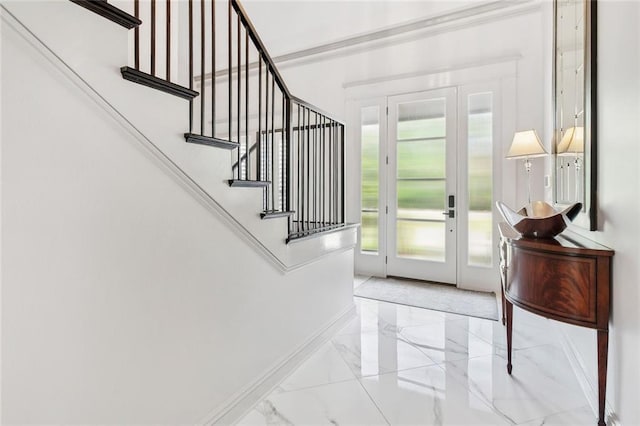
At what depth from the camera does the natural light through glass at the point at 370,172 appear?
14.5 ft

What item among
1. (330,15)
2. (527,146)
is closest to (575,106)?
(527,146)

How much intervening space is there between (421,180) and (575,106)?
214cm

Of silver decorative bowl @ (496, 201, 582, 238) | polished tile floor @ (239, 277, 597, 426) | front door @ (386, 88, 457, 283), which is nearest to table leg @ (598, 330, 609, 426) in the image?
polished tile floor @ (239, 277, 597, 426)

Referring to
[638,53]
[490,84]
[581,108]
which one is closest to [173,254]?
[638,53]

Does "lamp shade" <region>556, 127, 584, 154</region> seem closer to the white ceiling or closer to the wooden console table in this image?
the wooden console table

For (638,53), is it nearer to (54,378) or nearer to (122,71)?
(122,71)

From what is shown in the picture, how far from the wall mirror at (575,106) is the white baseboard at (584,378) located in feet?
2.72

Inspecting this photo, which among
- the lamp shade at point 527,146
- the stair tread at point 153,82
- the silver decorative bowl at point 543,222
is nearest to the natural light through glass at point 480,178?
the lamp shade at point 527,146

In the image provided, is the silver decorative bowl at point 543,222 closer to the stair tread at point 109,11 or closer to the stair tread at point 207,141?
the stair tread at point 207,141

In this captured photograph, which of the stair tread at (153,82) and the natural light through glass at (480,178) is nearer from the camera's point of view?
the stair tread at (153,82)

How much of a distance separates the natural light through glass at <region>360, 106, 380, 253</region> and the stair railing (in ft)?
3.49

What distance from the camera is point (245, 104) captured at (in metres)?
2.53

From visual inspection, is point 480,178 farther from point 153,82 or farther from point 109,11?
point 109,11

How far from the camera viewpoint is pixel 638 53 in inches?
48.9
